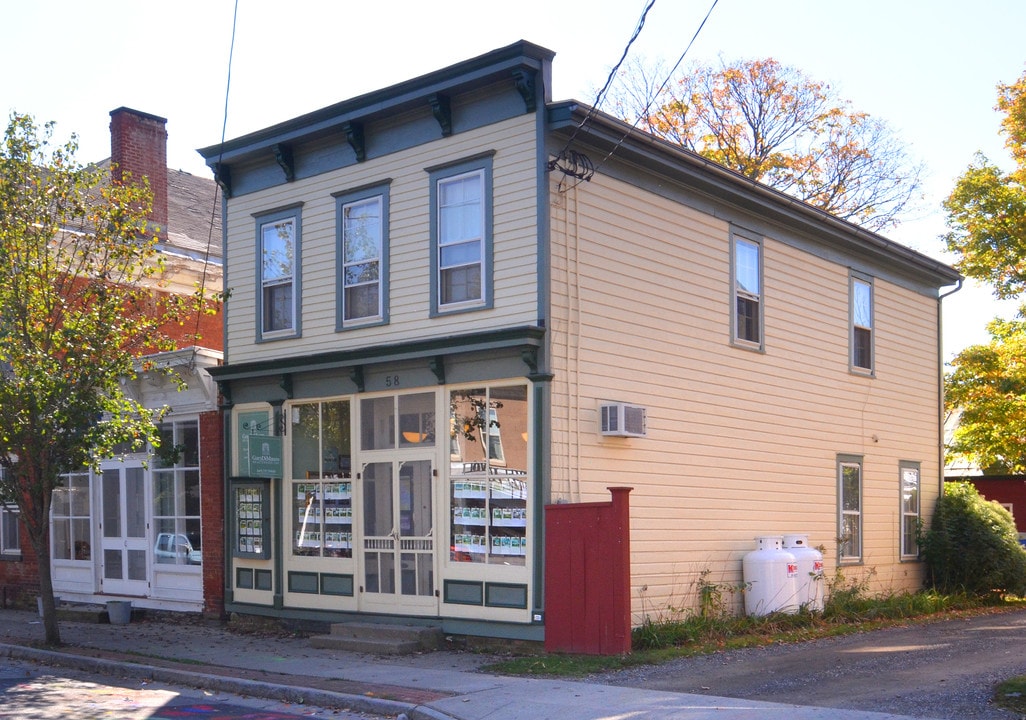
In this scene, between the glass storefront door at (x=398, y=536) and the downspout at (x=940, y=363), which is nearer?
the glass storefront door at (x=398, y=536)

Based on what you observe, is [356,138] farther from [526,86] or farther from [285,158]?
[526,86]

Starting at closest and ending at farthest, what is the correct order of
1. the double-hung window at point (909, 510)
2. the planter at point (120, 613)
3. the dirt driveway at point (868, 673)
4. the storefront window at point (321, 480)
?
the dirt driveway at point (868, 673) < the storefront window at point (321, 480) < the planter at point (120, 613) < the double-hung window at point (909, 510)

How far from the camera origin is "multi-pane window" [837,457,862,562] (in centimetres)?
1960

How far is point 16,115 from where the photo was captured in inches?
591

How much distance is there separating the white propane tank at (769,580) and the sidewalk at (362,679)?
4.79m

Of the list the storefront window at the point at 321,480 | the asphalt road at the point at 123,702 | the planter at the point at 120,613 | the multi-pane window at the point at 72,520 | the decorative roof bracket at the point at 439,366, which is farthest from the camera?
the multi-pane window at the point at 72,520

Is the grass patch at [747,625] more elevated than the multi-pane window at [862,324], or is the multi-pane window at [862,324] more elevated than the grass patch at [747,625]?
the multi-pane window at [862,324]

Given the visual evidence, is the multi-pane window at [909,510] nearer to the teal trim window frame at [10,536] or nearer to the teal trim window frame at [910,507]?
the teal trim window frame at [910,507]

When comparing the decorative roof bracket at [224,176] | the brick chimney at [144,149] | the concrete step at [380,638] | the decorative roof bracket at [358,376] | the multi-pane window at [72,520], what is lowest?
the concrete step at [380,638]

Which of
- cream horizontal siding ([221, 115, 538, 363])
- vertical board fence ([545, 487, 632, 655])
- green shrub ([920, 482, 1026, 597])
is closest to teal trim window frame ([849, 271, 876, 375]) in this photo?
green shrub ([920, 482, 1026, 597])

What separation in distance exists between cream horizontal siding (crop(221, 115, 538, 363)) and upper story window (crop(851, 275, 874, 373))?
8470 millimetres

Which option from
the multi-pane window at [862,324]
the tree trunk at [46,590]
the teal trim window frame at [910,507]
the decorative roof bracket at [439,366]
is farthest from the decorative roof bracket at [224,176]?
the teal trim window frame at [910,507]

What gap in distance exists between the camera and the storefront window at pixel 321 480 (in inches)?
643

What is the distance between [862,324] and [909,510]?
3809 millimetres
